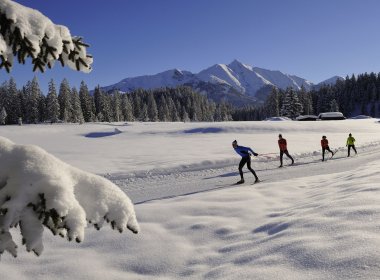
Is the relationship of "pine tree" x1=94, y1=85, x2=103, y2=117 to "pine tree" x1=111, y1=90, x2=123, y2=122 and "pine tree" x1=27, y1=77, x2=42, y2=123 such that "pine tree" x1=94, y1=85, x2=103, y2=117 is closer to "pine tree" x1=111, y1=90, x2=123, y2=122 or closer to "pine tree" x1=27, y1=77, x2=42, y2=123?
"pine tree" x1=111, y1=90, x2=123, y2=122

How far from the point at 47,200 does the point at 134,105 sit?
140486 millimetres

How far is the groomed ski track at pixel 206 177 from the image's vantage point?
14328 mm

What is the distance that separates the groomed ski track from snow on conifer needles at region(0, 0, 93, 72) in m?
10.1

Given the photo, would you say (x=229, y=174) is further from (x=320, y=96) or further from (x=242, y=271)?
(x=320, y=96)

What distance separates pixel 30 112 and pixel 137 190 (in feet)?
263

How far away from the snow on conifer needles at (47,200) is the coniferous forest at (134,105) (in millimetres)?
69056

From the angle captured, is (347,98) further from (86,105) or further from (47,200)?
(47,200)

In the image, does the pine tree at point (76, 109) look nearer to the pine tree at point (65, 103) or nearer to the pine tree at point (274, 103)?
the pine tree at point (65, 103)

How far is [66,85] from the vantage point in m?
88.6

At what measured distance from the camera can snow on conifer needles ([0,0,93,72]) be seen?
2371mm

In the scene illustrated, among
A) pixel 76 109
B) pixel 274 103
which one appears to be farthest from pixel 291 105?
pixel 76 109

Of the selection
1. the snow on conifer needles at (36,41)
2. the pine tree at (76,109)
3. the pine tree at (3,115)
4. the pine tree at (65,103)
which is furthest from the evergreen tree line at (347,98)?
the snow on conifer needles at (36,41)

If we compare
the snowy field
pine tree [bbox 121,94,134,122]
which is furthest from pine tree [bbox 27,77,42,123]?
the snowy field

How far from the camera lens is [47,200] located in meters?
1.88
